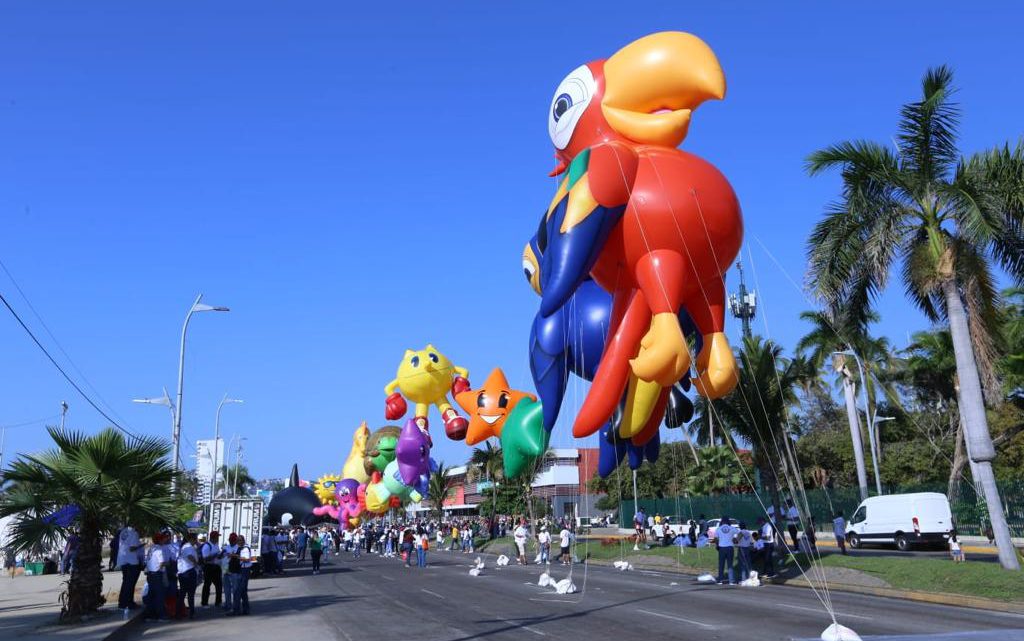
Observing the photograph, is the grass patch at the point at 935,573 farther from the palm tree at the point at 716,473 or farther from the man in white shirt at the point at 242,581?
the palm tree at the point at 716,473

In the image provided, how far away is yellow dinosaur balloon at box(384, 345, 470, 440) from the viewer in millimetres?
39075

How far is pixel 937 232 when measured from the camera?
18156 millimetres

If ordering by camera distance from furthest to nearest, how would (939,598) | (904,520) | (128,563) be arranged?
(904,520) < (939,598) < (128,563)

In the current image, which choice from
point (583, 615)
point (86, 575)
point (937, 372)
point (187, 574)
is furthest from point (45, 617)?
point (937, 372)

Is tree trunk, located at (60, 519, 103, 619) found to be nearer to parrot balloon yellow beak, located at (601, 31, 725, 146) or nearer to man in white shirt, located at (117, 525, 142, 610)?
man in white shirt, located at (117, 525, 142, 610)

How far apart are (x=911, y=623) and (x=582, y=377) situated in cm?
740

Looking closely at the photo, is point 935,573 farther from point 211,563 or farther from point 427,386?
point 427,386

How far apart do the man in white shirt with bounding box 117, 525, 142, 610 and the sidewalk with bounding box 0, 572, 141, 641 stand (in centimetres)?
29

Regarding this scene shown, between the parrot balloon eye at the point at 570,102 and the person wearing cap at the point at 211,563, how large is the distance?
10.8 meters

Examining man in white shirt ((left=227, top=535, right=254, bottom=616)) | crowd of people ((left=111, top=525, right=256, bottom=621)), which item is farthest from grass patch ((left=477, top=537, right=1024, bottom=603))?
crowd of people ((left=111, top=525, right=256, bottom=621))

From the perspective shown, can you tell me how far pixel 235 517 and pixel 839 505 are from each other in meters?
26.7

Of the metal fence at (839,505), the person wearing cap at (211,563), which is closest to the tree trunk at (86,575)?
the person wearing cap at (211,563)

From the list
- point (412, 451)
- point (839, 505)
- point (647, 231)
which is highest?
point (647, 231)

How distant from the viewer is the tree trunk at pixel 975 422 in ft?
54.9
